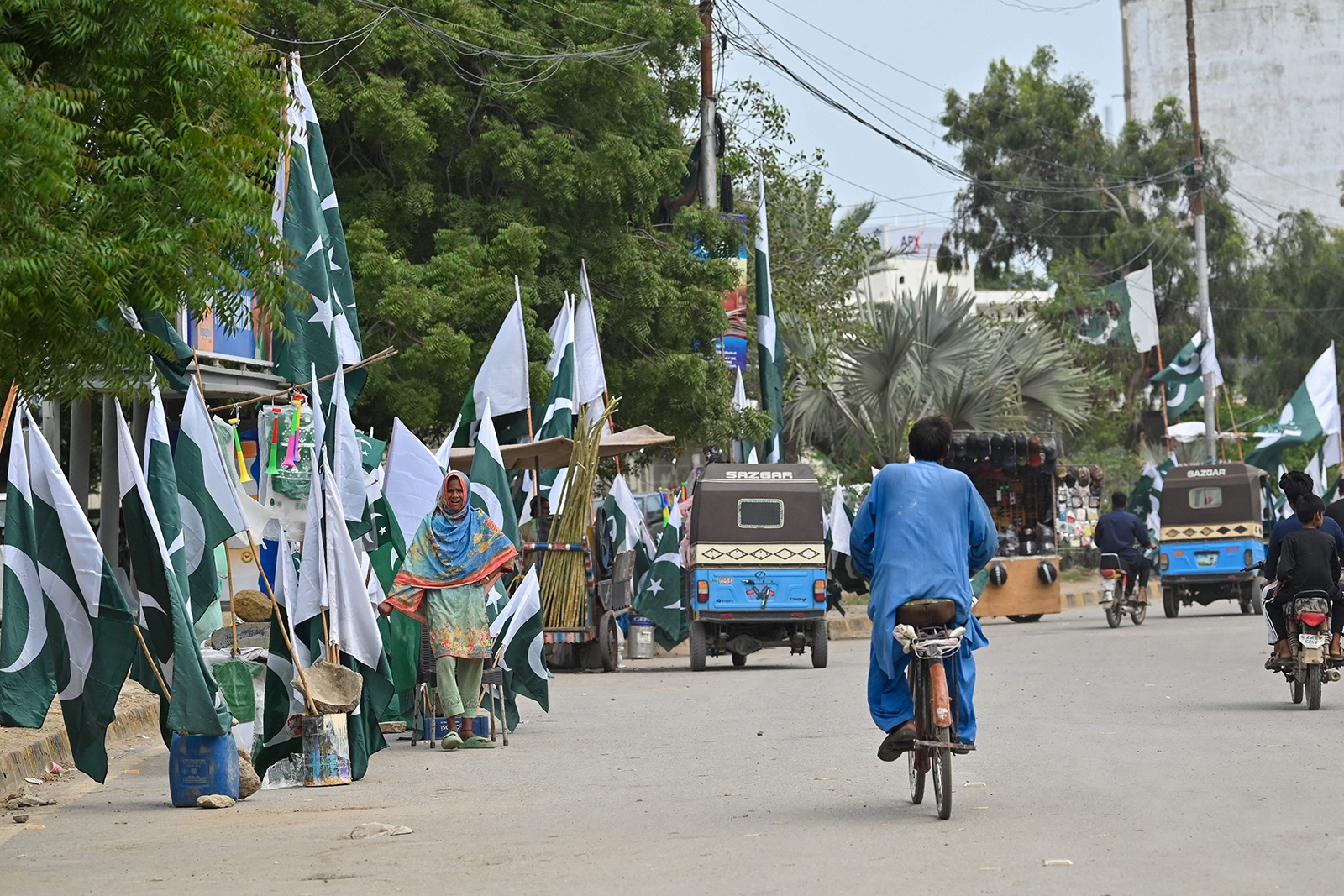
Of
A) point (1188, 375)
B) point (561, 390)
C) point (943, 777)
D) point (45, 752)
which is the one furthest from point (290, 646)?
point (1188, 375)

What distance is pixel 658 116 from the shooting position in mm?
24969

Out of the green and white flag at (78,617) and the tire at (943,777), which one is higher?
the green and white flag at (78,617)

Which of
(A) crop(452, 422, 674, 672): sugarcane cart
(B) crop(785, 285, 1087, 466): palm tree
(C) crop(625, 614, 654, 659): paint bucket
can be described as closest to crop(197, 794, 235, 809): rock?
(A) crop(452, 422, 674, 672): sugarcane cart

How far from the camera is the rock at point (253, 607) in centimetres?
1202

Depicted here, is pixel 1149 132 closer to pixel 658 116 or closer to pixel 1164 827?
pixel 658 116

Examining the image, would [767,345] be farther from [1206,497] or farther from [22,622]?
[22,622]

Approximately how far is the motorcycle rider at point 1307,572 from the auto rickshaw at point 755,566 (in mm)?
7071

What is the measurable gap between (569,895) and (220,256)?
11.0ft

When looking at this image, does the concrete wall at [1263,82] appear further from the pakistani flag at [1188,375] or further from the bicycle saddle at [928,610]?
the bicycle saddle at [928,610]

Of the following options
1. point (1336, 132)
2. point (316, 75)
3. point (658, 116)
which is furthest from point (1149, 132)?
point (316, 75)

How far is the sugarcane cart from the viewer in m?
18.2

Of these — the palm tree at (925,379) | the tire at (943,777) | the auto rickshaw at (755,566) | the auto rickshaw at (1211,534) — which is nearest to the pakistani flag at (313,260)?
the tire at (943,777)

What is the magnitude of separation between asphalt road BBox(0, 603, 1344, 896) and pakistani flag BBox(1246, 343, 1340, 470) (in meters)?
17.5

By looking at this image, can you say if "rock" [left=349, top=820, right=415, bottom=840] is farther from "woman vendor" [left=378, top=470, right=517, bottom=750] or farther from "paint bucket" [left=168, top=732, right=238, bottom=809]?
"woman vendor" [left=378, top=470, right=517, bottom=750]
